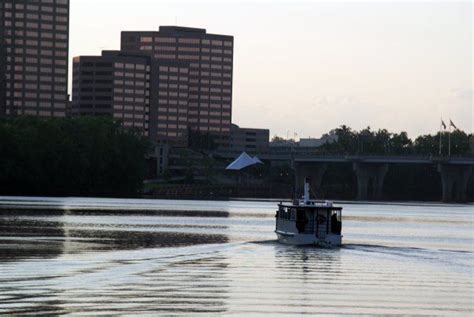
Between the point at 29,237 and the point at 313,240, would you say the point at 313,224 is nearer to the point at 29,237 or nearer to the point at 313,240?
the point at 313,240

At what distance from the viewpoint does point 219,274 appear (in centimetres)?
7056

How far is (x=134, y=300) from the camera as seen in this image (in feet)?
181

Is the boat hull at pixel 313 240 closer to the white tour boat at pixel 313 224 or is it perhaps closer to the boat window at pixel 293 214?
the white tour boat at pixel 313 224

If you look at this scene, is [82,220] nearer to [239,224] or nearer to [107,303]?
[239,224]

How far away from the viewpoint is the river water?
5438cm

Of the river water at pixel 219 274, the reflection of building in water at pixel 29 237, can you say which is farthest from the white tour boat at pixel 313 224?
the reflection of building in water at pixel 29 237

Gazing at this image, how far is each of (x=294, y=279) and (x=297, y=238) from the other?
2711 cm

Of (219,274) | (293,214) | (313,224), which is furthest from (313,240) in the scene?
(219,274)

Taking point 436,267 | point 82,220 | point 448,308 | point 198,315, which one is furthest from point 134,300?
point 82,220

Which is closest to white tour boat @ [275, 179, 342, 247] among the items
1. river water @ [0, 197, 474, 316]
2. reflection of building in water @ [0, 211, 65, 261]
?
river water @ [0, 197, 474, 316]

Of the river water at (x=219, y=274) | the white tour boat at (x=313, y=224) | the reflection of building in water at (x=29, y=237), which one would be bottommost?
the river water at (x=219, y=274)

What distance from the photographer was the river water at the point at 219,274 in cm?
5438

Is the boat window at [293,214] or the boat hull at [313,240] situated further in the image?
the boat window at [293,214]

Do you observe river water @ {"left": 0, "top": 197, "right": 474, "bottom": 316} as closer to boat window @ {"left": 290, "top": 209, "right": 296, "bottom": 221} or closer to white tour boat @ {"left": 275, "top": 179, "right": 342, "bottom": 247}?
white tour boat @ {"left": 275, "top": 179, "right": 342, "bottom": 247}
